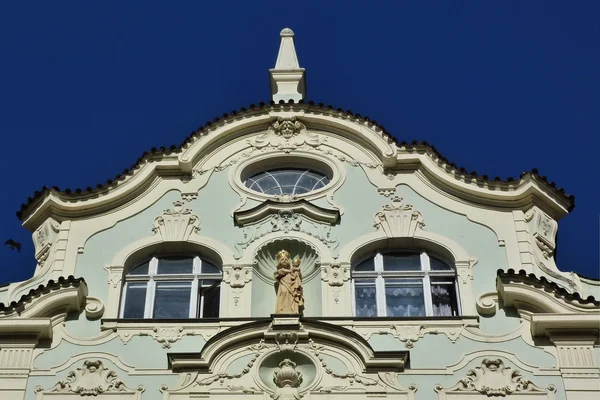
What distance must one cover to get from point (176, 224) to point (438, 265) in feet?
12.5

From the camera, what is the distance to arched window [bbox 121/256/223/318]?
1823 centimetres

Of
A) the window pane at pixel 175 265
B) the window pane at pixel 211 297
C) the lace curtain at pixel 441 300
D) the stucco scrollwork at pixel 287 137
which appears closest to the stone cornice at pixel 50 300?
the window pane at pixel 175 265

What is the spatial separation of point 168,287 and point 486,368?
15.4 ft

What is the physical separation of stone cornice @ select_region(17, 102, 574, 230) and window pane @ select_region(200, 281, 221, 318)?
6.78ft

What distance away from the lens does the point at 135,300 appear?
18438 millimetres

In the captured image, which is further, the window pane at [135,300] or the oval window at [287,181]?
the oval window at [287,181]

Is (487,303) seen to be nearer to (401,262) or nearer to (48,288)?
(401,262)

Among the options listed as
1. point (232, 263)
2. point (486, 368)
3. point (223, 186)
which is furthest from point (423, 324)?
point (223, 186)

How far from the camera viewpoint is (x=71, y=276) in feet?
58.4

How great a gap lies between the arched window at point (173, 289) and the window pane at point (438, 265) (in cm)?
299

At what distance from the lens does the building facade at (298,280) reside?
16.7 m

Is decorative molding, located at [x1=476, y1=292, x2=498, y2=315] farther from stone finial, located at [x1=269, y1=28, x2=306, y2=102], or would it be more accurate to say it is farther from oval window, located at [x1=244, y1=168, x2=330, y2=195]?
stone finial, located at [x1=269, y1=28, x2=306, y2=102]

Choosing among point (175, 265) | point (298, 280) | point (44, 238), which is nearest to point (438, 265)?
point (298, 280)

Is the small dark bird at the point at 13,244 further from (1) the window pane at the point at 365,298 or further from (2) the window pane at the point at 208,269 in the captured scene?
(1) the window pane at the point at 365,298
